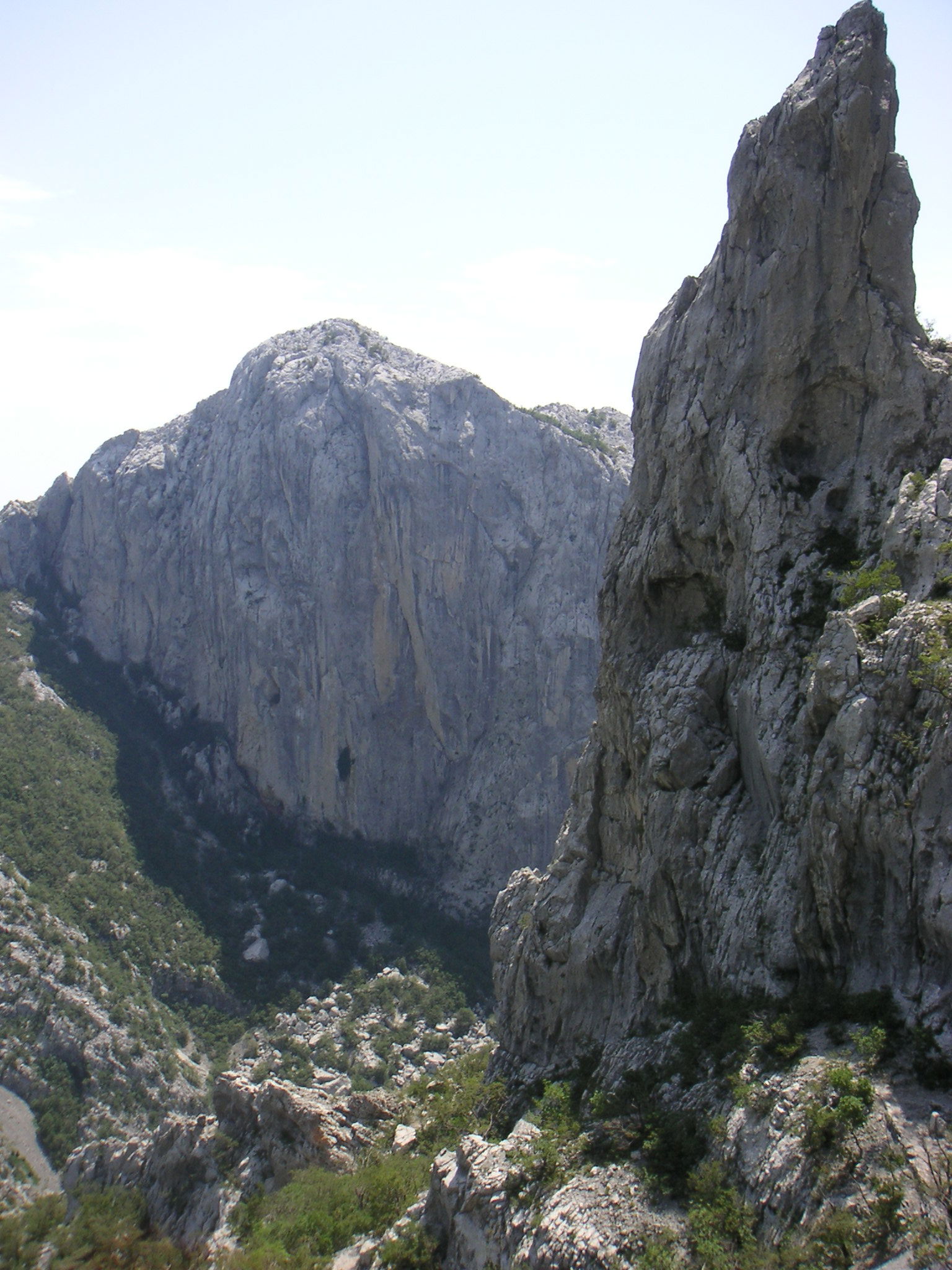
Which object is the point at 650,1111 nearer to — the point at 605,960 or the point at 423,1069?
the point at 605,960

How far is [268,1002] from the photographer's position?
62.1 meters

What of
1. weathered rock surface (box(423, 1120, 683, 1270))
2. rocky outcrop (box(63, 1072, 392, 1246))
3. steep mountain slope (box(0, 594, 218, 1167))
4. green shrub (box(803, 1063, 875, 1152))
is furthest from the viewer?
steep mountain slope (box(0, 594, 218, 1167))

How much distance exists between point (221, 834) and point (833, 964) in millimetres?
67052

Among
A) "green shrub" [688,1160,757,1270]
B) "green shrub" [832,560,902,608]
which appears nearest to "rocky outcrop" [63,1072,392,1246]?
"green shrub" [688,1160,757,1270]

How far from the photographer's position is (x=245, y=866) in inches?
2940

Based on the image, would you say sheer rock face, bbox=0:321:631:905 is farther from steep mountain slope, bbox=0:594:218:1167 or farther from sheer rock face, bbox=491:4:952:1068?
sheer rock face, bbox=491:4:952:1068

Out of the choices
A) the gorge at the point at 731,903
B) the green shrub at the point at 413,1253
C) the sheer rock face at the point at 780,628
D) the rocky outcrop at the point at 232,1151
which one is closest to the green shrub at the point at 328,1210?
the gorge at the point at 731,903

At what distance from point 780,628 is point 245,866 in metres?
62.5

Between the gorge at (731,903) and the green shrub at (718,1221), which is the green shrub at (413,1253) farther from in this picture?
the green shrub at (718,1221)

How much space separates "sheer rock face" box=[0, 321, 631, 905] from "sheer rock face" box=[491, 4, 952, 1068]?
51.1 metres

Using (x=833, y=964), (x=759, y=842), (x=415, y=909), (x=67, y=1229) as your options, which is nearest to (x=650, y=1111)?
(x=833, y=964)

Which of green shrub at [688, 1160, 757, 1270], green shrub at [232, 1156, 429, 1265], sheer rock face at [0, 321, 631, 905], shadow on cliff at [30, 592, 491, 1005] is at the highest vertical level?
sheer rock face at [0, 321, 631, 905]

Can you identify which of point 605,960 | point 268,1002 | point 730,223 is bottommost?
point 268,1002

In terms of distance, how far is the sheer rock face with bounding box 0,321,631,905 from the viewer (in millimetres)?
80688
